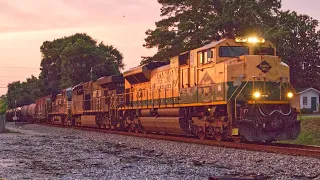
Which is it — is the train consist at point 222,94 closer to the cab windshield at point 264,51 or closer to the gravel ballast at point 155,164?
the cab windshield at point 264,51

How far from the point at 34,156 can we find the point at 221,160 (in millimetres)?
5996

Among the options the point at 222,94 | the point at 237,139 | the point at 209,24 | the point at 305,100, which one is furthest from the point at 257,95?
the point at 305,100

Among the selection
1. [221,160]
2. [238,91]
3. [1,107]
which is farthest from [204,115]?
[1,107]

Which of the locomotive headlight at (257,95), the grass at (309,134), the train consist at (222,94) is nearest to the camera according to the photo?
the train consist at (222,94)

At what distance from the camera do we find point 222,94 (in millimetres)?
16109

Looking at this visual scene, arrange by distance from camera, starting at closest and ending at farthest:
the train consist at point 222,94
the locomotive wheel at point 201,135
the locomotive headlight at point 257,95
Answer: the train consist at point 222,94 < the locomotive headlight at point 257,95 < the locomotive wheel at point 201,135

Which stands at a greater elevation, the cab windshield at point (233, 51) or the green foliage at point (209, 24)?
the green foliage at point (209, 24)

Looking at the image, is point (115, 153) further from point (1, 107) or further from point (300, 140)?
point (1, 107)

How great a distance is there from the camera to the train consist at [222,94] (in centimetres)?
Result: 1550

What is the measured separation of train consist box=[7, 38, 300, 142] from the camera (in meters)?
15.5

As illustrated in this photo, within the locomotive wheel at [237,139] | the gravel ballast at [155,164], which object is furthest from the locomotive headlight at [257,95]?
the gravel ballast at [155,164]

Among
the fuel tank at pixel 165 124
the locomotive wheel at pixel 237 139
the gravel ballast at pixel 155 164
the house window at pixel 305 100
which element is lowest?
the gravel ballast at pixel 155 164

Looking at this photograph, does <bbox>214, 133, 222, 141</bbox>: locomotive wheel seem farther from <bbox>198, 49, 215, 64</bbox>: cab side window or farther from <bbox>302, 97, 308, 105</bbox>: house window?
<bbox>302, 97, 308, 105</bbox>: house window

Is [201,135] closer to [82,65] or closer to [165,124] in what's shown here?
[165,124]
